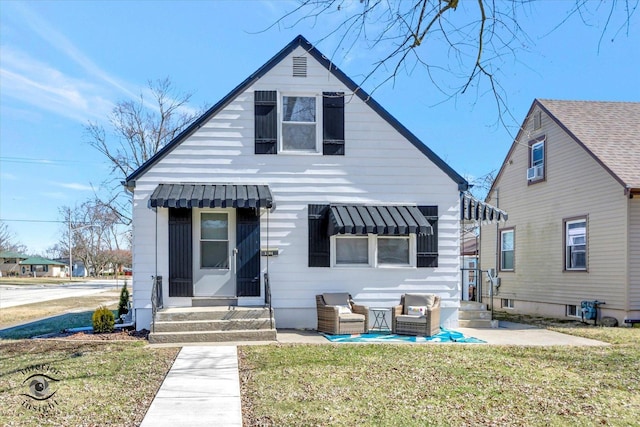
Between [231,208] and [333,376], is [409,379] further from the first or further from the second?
[231,208]

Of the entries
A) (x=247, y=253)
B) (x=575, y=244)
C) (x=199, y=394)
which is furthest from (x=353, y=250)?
(x=575, y=244)

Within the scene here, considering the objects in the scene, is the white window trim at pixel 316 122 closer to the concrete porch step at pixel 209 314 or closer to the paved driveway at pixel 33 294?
the concrete porch step at pixel 209 314

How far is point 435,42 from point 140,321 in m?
8.28

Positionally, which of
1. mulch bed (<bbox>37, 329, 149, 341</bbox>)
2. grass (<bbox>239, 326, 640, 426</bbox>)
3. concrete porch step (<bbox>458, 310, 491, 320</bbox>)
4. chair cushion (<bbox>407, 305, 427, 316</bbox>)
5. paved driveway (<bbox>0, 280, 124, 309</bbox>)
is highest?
chair cushion (<bbox>407, 305, 427, 316</bbox>)

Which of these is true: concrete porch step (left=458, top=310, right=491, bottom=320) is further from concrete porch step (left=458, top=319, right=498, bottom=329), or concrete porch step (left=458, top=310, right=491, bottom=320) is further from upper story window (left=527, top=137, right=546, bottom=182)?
upper story window (left=527, top=137, right=546, bottom=182)

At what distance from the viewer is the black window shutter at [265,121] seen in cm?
1084

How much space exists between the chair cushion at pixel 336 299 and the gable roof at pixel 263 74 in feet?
12.3

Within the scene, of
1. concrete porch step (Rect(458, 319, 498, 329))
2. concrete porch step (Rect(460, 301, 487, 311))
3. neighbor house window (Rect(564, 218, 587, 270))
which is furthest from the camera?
neighbor house window (Rect(564, 218, 587, 270))

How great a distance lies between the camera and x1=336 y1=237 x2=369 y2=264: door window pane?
11070 millimetres

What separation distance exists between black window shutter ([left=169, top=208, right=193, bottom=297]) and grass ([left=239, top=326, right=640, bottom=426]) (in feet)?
8.81

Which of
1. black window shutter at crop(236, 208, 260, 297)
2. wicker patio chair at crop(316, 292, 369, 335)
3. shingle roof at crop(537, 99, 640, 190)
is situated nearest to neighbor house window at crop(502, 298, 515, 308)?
shingle roof at crop(537, 99, 640, 190)

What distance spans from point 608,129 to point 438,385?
12.0m

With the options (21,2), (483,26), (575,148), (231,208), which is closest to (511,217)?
(575,148)

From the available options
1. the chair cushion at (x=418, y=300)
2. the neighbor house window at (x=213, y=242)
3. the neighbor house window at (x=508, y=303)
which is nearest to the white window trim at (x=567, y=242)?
the neighbor house window at (x=508, y=303)
